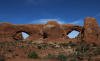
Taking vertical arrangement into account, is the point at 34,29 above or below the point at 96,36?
above

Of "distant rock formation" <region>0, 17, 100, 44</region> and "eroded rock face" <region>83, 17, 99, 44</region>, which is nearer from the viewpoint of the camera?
"eroded rock face" <region>83, 17, 99, 44</region>

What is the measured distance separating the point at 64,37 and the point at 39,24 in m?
7.41

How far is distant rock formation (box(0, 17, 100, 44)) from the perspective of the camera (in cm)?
1752

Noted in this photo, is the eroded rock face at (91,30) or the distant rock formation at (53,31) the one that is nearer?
the eroded rock face at (91,30)

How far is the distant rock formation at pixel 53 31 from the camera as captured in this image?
17.5m

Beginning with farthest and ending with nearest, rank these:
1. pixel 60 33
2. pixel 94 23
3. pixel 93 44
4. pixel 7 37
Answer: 1. pixel 7 37
2. pixel 60 33
3. pixel 94 23
4. pixel 93 44

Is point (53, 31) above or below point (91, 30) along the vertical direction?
above

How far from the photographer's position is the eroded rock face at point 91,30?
56.2 ft

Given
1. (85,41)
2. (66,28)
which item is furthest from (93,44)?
(66,28)

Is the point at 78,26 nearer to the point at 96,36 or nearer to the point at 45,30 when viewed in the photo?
the point at 96,36

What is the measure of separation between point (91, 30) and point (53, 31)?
24.3 feet

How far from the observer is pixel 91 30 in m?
17.3

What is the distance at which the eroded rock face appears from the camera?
56.2 feet

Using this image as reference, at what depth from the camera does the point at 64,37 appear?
62.8 feet
